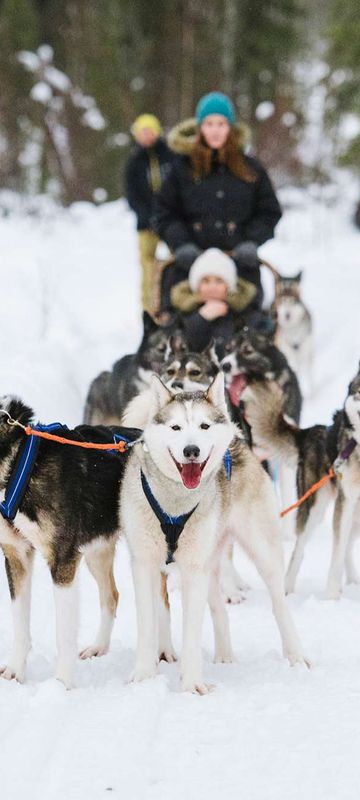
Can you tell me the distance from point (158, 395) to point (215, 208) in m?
3.04

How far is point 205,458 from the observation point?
7.52 ft

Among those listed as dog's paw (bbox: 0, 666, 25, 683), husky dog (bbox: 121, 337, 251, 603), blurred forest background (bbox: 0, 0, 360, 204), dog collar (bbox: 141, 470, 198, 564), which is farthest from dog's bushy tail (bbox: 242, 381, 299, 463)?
blurred forest background (bbox: 0, 0, 360, 204)

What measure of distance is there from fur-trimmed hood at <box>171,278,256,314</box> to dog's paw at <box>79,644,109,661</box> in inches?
111

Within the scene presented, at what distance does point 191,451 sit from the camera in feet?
7.37

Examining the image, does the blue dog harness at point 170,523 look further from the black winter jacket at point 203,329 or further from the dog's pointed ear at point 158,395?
the black winter jacket at point 203,329

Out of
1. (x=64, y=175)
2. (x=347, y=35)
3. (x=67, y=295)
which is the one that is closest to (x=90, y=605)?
(x=67, y=295)

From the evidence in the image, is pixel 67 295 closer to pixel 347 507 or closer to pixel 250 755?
pixel 347 507

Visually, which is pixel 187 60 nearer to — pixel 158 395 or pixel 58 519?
pixel 158 395

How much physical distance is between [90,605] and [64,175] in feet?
61.3

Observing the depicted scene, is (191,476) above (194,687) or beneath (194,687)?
above

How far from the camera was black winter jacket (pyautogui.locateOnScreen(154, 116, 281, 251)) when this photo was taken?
5207mm

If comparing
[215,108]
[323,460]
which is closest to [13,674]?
[323,460]

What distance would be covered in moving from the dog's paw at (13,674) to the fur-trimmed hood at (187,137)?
3.70 metres

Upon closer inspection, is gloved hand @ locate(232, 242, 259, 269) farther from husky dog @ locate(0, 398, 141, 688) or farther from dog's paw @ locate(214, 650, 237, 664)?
dog's paw @ locate(214, 650, 237, 664)
